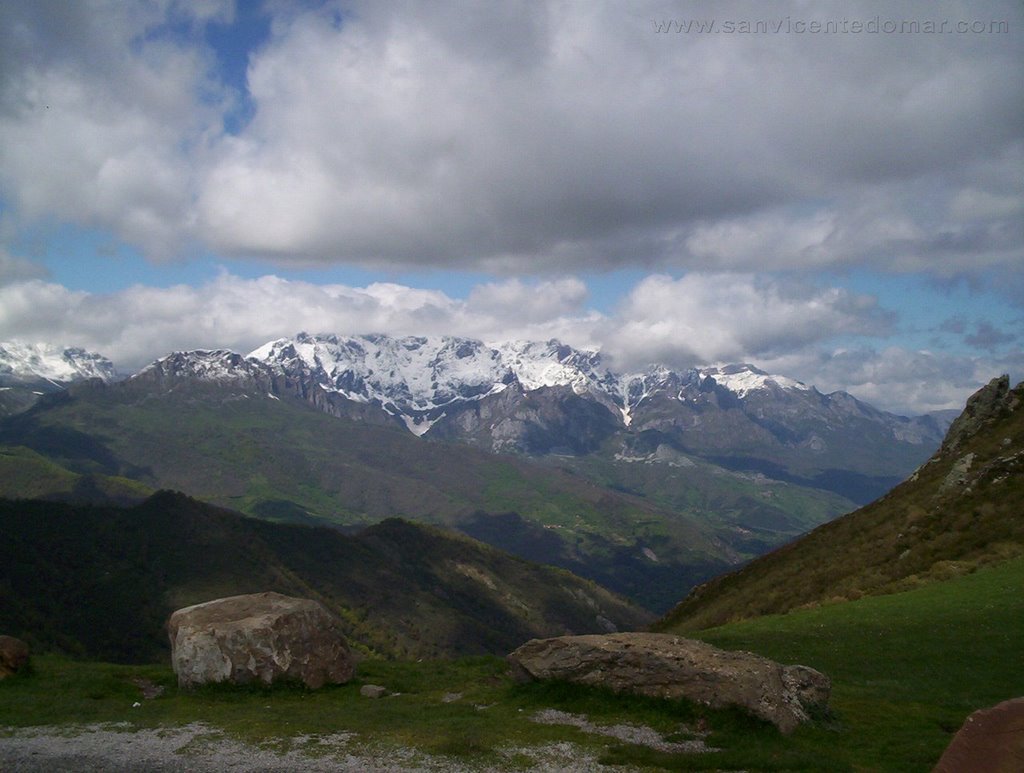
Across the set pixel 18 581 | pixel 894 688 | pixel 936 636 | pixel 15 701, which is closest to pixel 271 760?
pixel 15 701

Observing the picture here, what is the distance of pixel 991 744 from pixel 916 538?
151 ft

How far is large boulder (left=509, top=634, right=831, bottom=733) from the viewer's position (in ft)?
79.9

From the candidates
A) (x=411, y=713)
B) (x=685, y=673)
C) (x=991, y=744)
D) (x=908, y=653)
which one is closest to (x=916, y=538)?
(x=908, y=653)

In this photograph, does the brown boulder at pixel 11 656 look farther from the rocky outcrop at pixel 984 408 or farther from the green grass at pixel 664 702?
the rocky outcrop at pixel 984 408

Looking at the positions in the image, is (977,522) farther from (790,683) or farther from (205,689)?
(205,689)

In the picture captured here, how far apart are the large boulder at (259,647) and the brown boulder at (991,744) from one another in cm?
2518

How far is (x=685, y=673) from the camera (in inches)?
1009

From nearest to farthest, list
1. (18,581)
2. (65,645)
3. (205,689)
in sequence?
(205,689) < (65,645) < (18,581)

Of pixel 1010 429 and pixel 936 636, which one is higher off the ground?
pixel 1010 429

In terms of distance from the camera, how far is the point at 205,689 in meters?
31.1

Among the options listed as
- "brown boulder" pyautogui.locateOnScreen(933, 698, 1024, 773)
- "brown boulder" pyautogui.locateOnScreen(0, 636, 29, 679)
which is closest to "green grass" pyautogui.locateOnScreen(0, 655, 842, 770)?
"brown boulder" pyautogui.locateOnScreen(0, 636, 29, 679)

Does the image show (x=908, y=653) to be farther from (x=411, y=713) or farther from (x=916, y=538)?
(x=916, y=538)

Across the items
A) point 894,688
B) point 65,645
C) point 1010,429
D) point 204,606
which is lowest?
point 65,645

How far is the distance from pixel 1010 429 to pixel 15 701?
76.9 m
